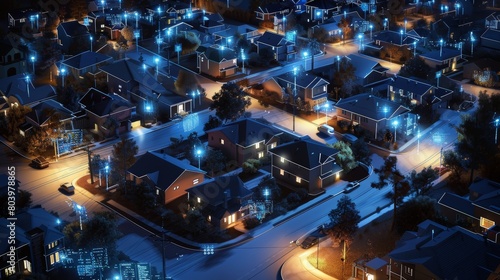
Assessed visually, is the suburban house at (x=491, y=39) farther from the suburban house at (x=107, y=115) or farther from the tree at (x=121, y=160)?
the tree at (x=121, y=160)

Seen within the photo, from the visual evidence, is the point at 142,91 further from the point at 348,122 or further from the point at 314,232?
the point at 314,232

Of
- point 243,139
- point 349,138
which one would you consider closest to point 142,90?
point 243,139

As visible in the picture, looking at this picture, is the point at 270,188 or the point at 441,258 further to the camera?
the point at 270,188

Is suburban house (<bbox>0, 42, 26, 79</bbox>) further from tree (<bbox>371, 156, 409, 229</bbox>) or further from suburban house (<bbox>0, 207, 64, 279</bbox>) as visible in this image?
tree (<bbox>371, 156, 409, 229</bbox>)

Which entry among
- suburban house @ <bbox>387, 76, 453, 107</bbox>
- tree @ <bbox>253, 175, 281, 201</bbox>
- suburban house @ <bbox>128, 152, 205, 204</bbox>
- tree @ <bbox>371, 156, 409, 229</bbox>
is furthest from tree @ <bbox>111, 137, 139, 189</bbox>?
suburban house @ <bbox>387, 76, 453, 107</bbox>

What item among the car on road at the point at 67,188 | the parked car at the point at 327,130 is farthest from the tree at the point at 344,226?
the car on road at the point at 67,188

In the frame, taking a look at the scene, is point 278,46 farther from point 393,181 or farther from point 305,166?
point 393,181

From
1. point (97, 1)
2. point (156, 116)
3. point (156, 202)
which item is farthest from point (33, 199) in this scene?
point (97, 1)
